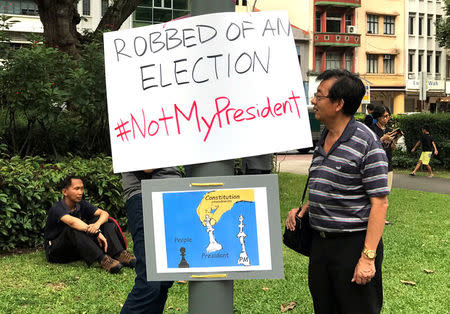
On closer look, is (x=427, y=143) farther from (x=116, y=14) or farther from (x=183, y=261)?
(x=183, y=261)

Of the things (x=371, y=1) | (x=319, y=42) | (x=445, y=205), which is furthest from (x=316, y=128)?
(x=445, y=205)

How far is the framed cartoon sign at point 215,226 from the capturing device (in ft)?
7.43

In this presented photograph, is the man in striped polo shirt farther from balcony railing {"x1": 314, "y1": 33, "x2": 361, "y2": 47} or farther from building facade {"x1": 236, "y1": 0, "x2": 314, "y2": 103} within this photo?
balcony railing {"x1": 314, "y1": 33, "x2": 361, "y2": 47}

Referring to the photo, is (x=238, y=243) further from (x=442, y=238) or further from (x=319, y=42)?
(x=319, y=42)

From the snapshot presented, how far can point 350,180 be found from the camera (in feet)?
9.25

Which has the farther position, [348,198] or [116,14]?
[116,14]

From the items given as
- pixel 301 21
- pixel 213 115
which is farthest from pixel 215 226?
pixel 301 21

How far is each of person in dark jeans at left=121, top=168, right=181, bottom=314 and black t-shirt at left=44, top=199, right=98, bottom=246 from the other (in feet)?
9.50

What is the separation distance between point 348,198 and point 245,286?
2677 mm

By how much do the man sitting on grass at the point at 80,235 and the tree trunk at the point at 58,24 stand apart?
473 centimetres

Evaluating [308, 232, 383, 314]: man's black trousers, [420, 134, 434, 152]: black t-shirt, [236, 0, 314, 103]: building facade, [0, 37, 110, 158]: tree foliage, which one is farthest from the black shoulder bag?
[236, 0, 314, 103]: building facade

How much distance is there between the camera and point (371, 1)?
4681cm

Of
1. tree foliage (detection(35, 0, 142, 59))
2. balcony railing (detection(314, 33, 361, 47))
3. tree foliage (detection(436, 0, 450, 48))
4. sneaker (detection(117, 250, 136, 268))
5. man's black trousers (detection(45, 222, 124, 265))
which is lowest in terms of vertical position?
sneaker (detection(117, 250, 136, 268))

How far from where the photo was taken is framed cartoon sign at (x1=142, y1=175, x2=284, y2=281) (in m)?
2.27
